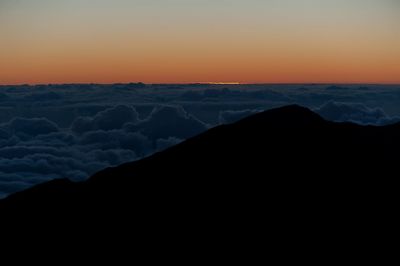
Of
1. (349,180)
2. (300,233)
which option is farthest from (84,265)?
(349,180)

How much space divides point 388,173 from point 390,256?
36.5 meters

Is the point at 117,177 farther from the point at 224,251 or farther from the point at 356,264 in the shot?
the point at 356,264

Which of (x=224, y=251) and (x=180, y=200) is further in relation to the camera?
(x=180, y=200)

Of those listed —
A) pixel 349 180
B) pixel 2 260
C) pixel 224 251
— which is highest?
pixel 349 180

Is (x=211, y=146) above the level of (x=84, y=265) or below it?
above

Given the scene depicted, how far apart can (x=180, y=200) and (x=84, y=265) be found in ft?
99.3

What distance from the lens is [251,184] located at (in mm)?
146375

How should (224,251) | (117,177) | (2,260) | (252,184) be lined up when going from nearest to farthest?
(224,251) < (2,260) < (252,184) < (117,177)

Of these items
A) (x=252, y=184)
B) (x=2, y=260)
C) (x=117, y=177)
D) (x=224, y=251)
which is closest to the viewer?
(x=224, y=251)

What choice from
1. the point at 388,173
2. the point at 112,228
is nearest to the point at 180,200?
the point at 112,228

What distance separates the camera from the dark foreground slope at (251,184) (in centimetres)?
13088

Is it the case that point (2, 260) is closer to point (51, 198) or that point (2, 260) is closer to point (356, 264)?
point (51, 198)

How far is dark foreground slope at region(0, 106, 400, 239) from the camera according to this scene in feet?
429

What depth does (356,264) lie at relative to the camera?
350 ft
